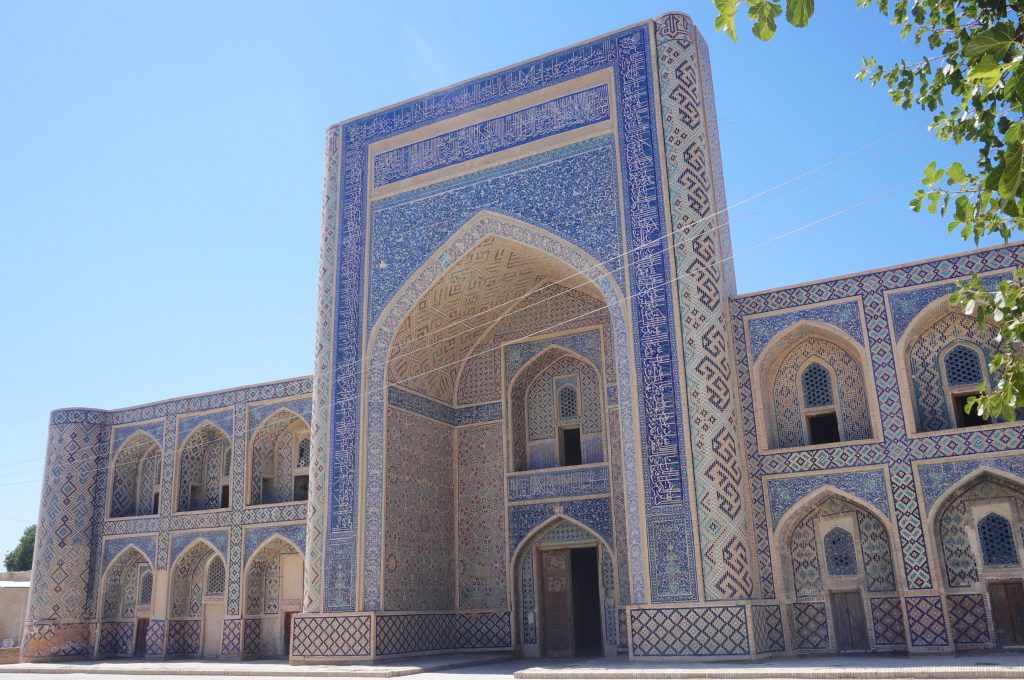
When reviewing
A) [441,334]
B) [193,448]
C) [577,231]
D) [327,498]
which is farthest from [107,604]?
[577,231]

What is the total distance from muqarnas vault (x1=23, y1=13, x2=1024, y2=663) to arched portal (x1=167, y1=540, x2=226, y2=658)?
0.13ft

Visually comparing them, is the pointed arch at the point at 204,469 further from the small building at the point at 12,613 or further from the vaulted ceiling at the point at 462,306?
the small building at the point at 12,613

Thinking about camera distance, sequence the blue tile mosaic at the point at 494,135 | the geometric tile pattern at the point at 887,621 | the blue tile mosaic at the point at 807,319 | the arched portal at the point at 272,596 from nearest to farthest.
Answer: the geometric tile pattern at the point at 887,621
the blue tile mosaic at the point at 807,319
the blue tile mosaic at the point at 494,135
the arched portal at the point at 272,596

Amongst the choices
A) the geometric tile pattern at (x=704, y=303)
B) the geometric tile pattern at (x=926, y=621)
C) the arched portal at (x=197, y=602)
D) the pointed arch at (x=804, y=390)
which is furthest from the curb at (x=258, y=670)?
the geometric tile pattern at (x=926, y=621)

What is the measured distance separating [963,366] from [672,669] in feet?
12.0

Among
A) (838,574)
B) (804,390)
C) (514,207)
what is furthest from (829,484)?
(514,207)

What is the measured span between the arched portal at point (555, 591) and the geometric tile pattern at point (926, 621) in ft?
9.85

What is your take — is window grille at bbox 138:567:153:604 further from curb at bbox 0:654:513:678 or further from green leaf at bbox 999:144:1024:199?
green leaf at bbox 999:144:1024:199

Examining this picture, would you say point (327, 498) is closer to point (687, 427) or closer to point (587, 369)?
point (587, 369)

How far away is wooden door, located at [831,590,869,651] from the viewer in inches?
309

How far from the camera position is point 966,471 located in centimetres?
752

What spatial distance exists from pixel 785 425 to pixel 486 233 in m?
3.53

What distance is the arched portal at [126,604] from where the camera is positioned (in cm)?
1235

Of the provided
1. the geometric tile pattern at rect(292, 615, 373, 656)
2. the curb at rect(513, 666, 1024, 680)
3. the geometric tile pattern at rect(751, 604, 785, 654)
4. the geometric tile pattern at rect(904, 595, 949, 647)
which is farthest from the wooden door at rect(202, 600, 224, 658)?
the geometric tile pattern at rect(904, 595, 949, 647)
